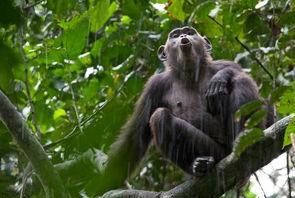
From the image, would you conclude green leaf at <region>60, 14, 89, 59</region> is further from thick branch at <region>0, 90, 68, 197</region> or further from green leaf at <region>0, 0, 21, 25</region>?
green leaf at <region>0, 0, 21, 25</region>

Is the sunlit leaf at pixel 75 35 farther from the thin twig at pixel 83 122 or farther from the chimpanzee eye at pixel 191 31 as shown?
the chimpanzee eye at pixel 191 31

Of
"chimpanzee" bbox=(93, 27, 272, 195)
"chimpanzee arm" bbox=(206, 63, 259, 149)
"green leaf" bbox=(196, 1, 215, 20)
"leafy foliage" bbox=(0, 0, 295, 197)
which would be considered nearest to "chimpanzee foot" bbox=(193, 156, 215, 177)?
"chimpanzee" bbox=(93, 27, 272, 195)

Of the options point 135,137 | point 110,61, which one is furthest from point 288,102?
point 110,61

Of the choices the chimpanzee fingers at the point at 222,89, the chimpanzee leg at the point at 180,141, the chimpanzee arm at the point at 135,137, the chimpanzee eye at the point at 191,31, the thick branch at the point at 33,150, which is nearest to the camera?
the thick branch at the point at 33,150

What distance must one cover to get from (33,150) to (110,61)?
2192 millimetres

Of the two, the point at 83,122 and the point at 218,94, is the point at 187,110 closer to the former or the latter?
the point at 218,94

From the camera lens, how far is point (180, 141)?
364cm

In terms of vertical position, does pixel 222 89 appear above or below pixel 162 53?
below

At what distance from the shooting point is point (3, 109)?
2695 mm

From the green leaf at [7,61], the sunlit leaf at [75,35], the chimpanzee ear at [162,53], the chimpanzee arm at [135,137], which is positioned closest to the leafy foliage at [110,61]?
the sunlit leaf at [75,35]

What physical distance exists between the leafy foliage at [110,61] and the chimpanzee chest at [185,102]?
19.3 inches

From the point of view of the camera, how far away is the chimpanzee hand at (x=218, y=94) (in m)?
3.73

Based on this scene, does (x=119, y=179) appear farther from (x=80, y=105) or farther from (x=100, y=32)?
(x=100, y=32)

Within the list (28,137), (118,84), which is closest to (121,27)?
(118,84)
